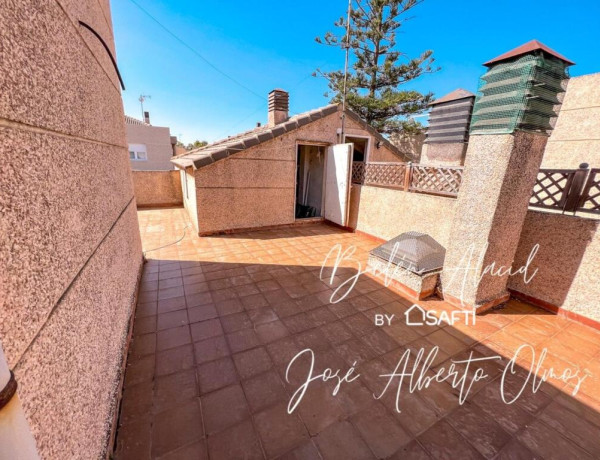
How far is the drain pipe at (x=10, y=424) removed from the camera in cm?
60

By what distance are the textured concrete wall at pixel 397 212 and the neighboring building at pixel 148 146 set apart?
17091mm

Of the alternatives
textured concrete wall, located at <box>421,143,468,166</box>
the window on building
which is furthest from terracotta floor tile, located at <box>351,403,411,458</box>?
the window on building

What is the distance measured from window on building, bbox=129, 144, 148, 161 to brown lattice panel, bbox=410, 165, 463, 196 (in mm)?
19235

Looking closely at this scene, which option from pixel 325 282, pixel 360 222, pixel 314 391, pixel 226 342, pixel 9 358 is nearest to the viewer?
pixel 9 358

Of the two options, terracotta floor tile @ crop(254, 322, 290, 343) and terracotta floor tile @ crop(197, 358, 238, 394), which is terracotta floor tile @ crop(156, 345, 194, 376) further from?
terracotta floor tile @ crop(254, 322, 290, 343)

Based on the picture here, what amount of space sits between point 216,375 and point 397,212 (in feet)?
16.9

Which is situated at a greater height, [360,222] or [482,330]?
[360,222]

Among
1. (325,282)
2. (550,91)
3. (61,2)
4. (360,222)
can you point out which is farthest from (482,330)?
(61,2)

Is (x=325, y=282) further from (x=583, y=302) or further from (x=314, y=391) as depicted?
(x=583, y=302)

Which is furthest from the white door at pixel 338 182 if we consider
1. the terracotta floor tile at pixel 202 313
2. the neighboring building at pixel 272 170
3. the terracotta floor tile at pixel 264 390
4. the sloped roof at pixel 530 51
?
the terracotta floor tile at pixel 264 390

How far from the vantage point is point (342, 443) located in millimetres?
1910

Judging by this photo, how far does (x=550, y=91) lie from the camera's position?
2.99 meters

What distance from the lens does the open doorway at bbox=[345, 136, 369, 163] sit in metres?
8.47

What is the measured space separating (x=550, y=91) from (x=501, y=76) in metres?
0.61
